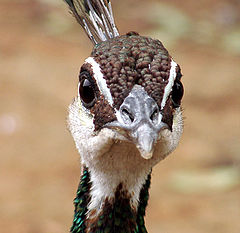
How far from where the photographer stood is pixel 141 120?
6.63 feet

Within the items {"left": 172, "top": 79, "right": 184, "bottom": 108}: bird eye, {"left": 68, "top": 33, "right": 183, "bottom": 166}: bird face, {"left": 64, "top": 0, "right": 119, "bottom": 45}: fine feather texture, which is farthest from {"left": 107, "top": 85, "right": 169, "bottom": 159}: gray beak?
{"left": 64, "top": 0, "right": 119, "bottom": 45}: fine feather texture

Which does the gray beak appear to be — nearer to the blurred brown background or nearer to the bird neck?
the bird neck

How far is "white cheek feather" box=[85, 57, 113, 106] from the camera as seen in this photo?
7.10 ft

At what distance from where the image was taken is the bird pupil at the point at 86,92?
7.48 feet
